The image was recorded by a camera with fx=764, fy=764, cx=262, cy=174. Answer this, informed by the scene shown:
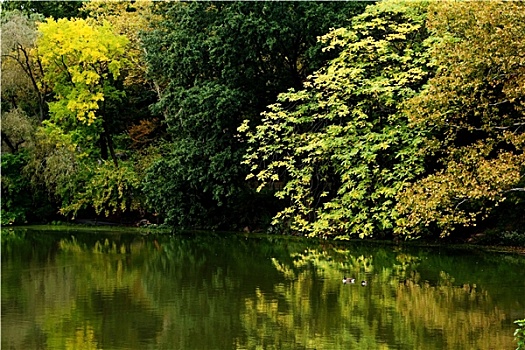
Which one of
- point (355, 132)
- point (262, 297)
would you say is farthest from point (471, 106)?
point (262, 297)

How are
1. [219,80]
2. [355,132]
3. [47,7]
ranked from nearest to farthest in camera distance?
[355,132] → [219,80] → [47,7]

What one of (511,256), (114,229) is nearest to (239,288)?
(511,256)

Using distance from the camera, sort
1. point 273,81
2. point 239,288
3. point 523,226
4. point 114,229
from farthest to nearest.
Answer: point 114,229, point 273,81, point 523,226, point 239,288

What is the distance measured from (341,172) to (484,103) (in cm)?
472

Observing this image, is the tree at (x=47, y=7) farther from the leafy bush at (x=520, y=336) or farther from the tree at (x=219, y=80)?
the leafy bush at (x=520, y=336)

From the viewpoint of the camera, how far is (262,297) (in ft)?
42.1

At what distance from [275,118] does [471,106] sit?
5769 millimetres

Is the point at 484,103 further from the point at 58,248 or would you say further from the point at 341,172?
the point at 58,248

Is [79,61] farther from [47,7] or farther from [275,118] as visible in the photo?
[47,7]

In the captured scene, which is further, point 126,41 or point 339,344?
point 126,41

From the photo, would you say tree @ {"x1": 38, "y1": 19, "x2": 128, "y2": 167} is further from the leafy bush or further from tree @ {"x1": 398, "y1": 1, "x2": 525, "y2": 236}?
the leafy bush

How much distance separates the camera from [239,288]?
13.8m

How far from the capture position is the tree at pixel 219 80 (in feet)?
70.8

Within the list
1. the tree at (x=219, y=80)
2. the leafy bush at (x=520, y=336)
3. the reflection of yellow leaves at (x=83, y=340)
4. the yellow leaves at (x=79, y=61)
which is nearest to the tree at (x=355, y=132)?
the tree at (x=219, y=80)
